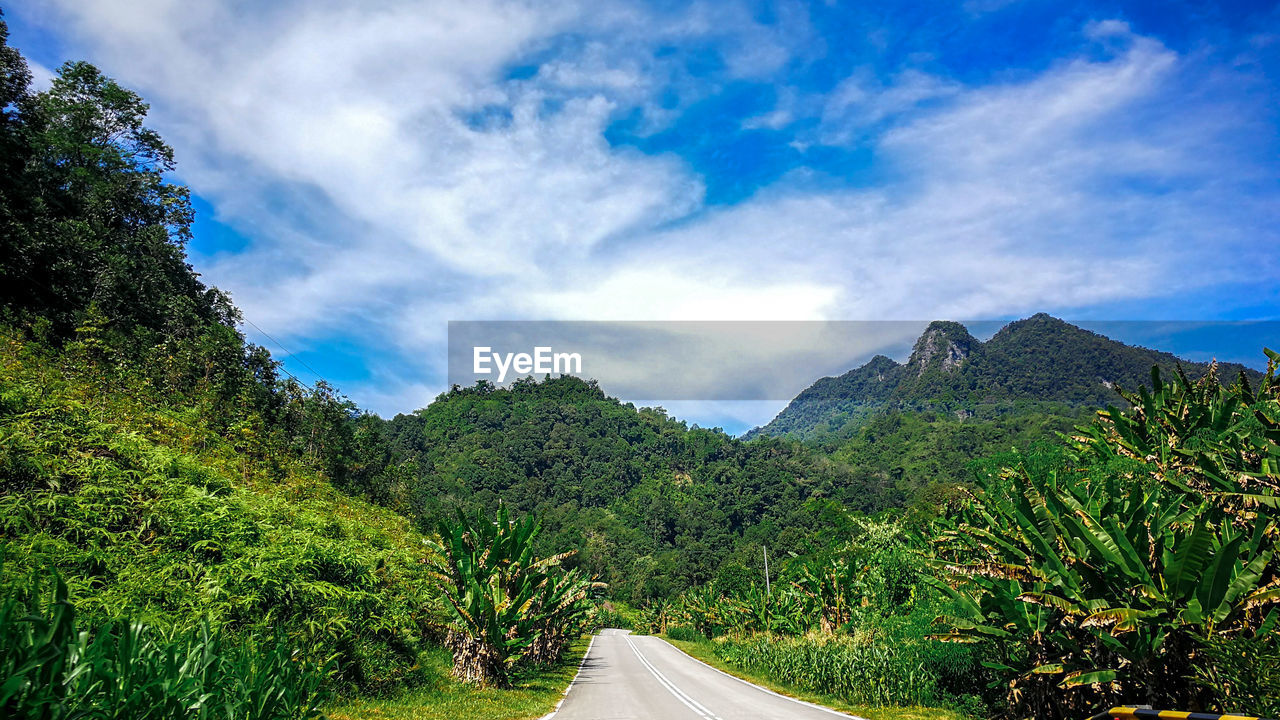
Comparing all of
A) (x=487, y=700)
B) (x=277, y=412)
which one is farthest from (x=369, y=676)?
(x=277, y=412)

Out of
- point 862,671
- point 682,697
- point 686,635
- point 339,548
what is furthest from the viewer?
point 686,635

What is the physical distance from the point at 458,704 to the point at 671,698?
5515 mm

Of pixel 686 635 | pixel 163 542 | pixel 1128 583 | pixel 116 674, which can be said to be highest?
pixel 163 542

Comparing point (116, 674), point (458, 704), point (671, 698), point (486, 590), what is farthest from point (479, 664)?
point (116, 674)

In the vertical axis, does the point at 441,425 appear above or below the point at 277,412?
above

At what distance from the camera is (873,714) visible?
1238cm

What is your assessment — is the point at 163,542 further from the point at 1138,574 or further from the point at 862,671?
the point at 862,671

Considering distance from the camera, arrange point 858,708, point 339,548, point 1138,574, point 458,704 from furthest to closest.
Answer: point 858,708
point 458,704
point 339,548
point 1138,574

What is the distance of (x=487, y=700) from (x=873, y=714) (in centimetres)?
820

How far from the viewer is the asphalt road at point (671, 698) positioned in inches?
487

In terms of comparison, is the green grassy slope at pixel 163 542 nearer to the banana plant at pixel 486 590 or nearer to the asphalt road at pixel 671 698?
the banana plant at pixel 486 590

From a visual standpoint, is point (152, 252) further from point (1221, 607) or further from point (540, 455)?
point (540, 455)

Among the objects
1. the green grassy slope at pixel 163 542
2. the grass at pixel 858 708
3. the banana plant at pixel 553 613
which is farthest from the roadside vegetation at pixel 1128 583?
the green grassy slope at pixel 163 542

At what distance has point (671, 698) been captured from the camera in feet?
50.2
